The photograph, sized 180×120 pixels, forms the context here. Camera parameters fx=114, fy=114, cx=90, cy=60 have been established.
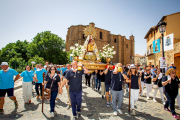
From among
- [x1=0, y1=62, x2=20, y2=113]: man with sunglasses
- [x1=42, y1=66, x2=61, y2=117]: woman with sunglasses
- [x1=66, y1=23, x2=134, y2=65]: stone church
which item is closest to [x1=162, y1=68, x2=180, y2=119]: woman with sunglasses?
[x1=42, y1=66, x2=61, y2=117]: woman with sunglasses

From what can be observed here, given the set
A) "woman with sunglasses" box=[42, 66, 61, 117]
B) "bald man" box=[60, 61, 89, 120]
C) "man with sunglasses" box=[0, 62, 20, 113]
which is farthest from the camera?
"man with sunglasses" box=[0, 62, 20, 113]

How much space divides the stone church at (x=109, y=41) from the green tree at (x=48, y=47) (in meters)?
8.61

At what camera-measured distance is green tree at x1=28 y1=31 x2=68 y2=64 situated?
33.1m

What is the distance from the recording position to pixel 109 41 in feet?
172

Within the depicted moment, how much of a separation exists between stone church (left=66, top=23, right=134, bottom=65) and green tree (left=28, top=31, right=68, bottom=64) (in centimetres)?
861

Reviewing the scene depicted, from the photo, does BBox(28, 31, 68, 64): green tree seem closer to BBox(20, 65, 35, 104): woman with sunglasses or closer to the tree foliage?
the tree foliage

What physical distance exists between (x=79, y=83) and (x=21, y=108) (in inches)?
131

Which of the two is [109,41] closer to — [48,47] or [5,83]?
[48,47]

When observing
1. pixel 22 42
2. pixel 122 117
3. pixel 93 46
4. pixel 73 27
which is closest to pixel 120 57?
pixel 73 27

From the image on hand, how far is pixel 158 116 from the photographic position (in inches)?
182

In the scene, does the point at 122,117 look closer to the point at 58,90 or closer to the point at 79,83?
the point at 79,83

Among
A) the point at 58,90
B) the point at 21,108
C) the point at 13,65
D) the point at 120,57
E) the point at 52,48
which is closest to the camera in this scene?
the point at 58,90

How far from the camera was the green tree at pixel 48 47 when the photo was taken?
1304 inches

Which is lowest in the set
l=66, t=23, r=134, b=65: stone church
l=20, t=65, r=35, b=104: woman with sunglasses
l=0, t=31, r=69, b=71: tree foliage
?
l=20, t=65, r=35, b=104: woman with sunglasses
